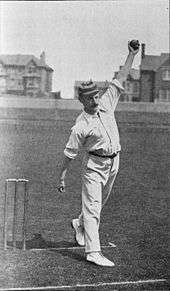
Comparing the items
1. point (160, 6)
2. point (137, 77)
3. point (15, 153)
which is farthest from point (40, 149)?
point (137, 77)

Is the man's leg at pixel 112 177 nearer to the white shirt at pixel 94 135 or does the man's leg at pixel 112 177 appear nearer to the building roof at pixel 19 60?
the white shirt at pixel 94 135

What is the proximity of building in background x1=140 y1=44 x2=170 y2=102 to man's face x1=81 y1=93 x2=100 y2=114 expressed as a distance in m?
64.3

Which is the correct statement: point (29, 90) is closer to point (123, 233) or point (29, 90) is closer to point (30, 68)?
point (30, 68)

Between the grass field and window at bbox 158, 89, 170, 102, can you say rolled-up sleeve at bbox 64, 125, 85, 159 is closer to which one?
the grass field

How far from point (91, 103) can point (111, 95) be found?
388 millimetres

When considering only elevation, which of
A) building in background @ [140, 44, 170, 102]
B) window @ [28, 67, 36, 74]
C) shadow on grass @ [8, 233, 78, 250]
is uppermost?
window @ [28, 67, 36, 74]

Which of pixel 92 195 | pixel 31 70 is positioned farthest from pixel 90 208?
pixel 31 70

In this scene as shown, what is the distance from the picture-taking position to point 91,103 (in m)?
5.76

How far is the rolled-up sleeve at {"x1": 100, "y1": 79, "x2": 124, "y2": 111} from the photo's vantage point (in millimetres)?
6004

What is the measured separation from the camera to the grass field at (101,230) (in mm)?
5262

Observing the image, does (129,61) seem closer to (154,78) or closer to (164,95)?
(164,95)

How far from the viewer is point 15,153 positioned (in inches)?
653

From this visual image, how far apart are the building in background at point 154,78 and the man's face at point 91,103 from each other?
64.3m

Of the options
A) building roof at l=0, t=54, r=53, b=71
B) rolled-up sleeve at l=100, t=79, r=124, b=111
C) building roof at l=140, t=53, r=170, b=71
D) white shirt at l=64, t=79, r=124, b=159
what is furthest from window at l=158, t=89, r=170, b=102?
white shirt at l=64, t=79, r=124, b=159
